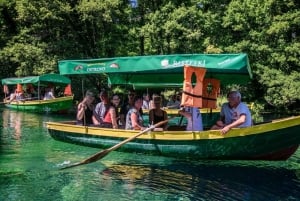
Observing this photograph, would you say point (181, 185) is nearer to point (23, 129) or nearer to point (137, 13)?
point (23, 129)

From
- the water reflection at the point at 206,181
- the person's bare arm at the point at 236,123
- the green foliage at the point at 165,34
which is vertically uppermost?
the green foliage at the point at 165,34

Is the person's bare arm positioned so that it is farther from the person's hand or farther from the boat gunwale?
the boat gunwale

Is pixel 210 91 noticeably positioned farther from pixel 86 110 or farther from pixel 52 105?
pixel 52 105

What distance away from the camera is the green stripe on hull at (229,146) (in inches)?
431

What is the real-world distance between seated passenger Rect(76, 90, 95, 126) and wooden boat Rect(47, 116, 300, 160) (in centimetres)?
181

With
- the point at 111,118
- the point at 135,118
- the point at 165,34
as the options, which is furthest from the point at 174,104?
the point at 135,118

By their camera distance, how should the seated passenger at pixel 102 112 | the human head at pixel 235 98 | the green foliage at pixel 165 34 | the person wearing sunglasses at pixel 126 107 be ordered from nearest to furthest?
the human head at pixel 235 98
the seated passenger at pixel 102 112
the person wearing sunglasses at pixel 126 107
the green foliage at pixel 165 34

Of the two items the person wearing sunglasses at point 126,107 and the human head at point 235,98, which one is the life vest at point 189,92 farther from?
the person wearing sunglasses at point 126,107

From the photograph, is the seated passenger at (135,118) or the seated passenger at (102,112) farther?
the seated passenger at (102,112)

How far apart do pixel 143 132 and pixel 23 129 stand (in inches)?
427

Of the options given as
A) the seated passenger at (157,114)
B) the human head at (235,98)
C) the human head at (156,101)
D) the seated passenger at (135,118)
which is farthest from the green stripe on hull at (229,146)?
the human head at (156,101)

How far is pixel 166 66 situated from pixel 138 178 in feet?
9.30

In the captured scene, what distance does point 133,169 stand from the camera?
11.9 metres

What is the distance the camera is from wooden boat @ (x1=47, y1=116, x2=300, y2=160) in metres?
10.8
